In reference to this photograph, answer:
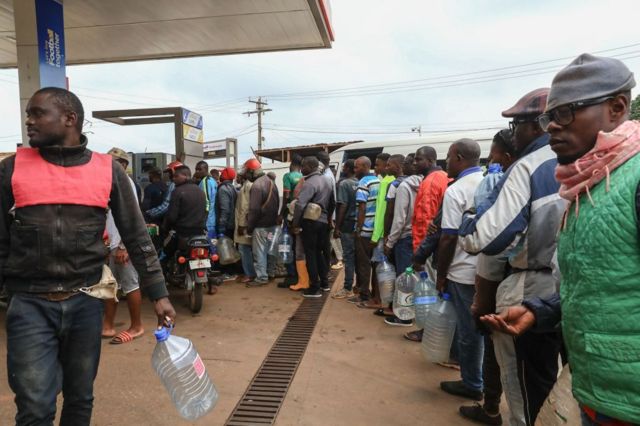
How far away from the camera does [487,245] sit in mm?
2113

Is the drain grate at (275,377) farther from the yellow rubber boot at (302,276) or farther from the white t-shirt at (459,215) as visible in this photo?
the white t-shirt at (459,215)

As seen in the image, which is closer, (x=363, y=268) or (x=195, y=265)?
(x=195, y=265)

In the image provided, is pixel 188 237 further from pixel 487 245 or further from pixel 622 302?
pixel 622 302

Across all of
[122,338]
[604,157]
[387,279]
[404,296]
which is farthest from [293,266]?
[604,157]

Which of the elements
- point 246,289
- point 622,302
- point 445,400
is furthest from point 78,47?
point 622,302

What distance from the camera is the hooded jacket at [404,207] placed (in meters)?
4.88

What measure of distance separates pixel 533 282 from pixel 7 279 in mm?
2479

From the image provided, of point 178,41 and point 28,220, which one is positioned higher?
point 178,41

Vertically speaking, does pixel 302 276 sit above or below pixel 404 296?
below

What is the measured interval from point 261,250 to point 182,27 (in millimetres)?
3586

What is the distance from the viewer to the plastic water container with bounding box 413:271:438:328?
13.0ft

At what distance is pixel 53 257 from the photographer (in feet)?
6.70

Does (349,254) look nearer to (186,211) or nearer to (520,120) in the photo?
(186,211)

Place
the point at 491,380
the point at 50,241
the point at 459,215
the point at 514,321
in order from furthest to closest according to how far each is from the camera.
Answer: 1. the point at 459,215
2. the point at 491,380
3. the point at 50,241
4. the point at 514,321
